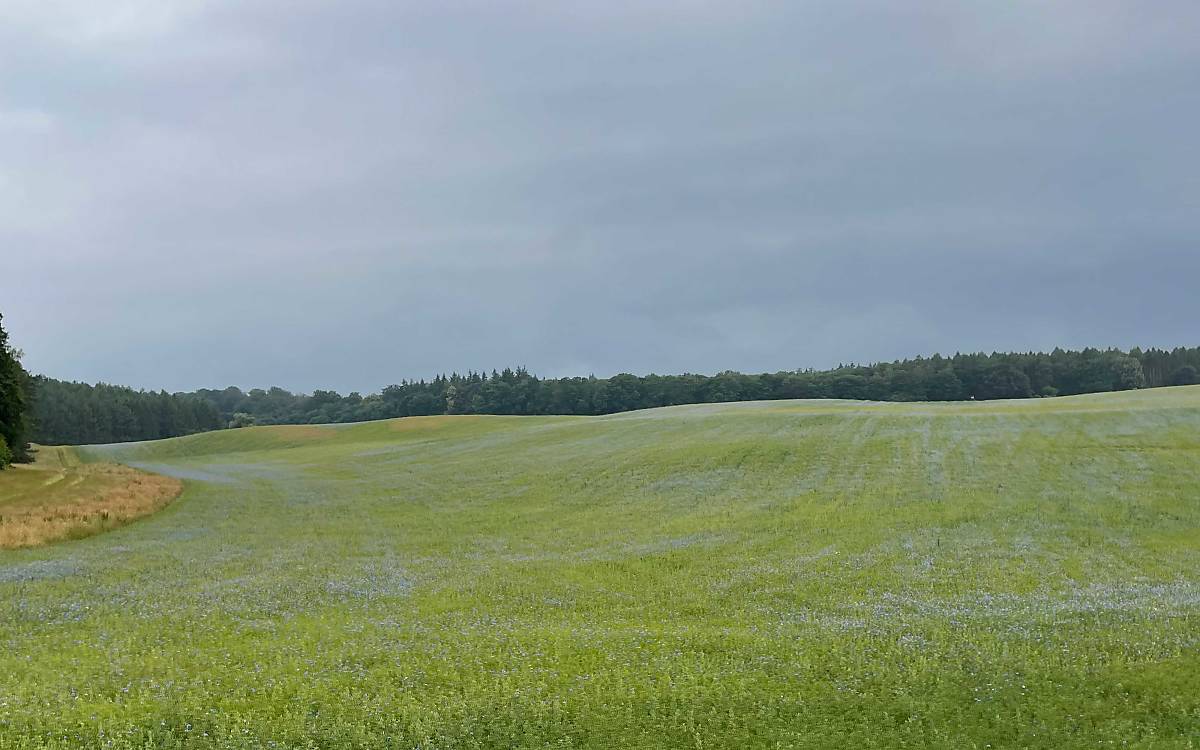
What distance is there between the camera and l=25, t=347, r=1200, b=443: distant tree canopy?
150 meters

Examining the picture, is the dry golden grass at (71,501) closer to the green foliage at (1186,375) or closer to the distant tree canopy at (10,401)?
the distant tree canopy at (10,401)

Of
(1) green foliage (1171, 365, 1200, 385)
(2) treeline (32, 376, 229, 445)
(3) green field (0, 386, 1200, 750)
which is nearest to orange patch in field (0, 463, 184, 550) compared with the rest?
(3) green field (0, 386, 1200, 750)

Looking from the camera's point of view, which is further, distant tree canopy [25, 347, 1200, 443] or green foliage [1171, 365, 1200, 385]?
green foliage [1171, 365, 1200, 385]

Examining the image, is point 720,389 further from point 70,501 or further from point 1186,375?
point 70,501

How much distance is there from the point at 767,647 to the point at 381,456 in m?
A: 59.5

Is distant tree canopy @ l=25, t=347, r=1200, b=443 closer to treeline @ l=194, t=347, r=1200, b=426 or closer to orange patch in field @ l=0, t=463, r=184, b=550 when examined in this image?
treeline @ l=194, t=347, r=1200, b=426

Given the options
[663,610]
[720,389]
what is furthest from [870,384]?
[663,610]

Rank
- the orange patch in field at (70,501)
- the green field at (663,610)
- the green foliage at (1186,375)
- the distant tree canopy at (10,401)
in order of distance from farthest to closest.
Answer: the green foliage at (1186,375) → the distant tree canopy at (10,401) → the orange patch in field at (70,501) → the green field at (663,610)

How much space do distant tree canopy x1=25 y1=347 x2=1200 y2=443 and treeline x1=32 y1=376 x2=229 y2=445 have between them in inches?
7.7

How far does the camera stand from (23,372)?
76.6m

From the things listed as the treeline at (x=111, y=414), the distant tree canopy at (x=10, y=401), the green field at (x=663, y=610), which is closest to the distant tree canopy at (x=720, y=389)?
the treeline at (x=111, y=414)

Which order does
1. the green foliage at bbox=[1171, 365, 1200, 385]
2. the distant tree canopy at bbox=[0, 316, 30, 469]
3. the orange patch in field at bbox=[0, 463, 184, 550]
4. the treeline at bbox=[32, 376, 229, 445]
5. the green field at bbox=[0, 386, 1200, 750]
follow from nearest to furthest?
the green field at bbox=[0, 386, 1200, 750], the orange patch in field at bbox=[0, 463, 184, 550], the distant tree canopy at bbox=[0, 316, 30, 469], the treeline at bbox=[32, 376, 229, 445], the green foliage at bbox=[1171, 365, 1200, 385]

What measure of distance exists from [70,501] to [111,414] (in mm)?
140309

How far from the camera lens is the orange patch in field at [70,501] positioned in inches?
1326
